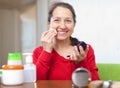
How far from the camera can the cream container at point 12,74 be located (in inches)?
33.0

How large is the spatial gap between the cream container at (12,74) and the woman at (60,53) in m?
Answer: 0.23

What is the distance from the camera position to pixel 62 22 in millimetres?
A: 1175

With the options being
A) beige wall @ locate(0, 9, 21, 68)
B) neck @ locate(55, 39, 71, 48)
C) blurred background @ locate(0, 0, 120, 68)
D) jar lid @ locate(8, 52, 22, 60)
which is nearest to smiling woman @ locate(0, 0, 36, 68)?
beige wall @ locate(0, 9, 21, 68)

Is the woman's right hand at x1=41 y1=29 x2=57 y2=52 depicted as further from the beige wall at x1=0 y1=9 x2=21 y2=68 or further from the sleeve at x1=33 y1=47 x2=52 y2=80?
the beige wall at x1=0 y1=9 x2=21 y2=68

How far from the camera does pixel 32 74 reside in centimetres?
93

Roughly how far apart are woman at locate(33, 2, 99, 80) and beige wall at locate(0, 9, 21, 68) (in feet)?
3.45

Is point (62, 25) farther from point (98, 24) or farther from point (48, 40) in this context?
point (98, 24)

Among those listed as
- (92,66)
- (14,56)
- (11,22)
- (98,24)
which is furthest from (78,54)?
(11,22)

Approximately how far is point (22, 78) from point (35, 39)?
4.12 feet

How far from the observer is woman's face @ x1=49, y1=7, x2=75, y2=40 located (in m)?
1.17

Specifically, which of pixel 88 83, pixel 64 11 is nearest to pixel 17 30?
pixel 64 11

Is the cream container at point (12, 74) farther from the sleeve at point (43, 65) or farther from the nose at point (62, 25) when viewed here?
the nose at point (62, 25)

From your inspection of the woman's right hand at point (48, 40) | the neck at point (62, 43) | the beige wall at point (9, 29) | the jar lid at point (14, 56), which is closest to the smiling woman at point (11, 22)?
the beige wall at point (9, 29)

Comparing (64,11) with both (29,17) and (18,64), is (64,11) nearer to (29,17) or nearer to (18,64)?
(18,64)
